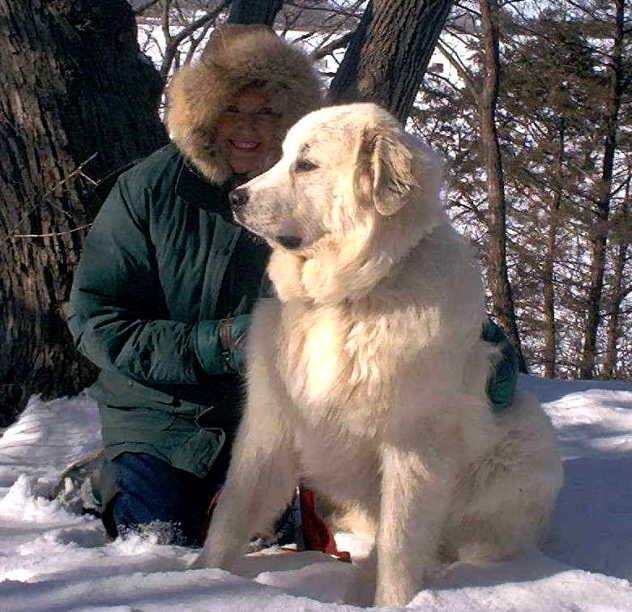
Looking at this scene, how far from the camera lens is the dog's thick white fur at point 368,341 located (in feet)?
7.52

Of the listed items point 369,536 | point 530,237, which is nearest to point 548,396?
point 369,536

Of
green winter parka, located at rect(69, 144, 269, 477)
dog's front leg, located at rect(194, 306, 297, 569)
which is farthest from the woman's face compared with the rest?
dog's front leg, located at rect(194, 306, 297, 569)

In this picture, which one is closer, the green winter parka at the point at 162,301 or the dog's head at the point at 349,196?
the dog's head at the point at 349,196

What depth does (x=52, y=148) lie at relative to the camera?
13.6 ft

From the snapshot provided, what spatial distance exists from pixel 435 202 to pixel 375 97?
235 centimetres

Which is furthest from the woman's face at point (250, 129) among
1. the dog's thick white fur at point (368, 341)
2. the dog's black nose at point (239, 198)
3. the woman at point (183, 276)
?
the dog's black nose at point (239, 198)

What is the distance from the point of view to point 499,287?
9750mm

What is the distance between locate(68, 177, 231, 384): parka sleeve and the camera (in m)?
2.72

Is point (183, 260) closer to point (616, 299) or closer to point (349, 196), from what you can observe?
point (349, 196)

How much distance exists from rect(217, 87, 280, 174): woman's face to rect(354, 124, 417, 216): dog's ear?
2.63 ft

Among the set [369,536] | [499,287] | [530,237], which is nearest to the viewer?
[369,536]

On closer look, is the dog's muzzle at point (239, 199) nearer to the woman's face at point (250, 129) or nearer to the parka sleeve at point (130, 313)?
the parka sleeve at point (130, 313)

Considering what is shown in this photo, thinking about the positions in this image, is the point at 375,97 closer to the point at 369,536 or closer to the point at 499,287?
the point at 369,536

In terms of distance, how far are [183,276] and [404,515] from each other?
115 cm
